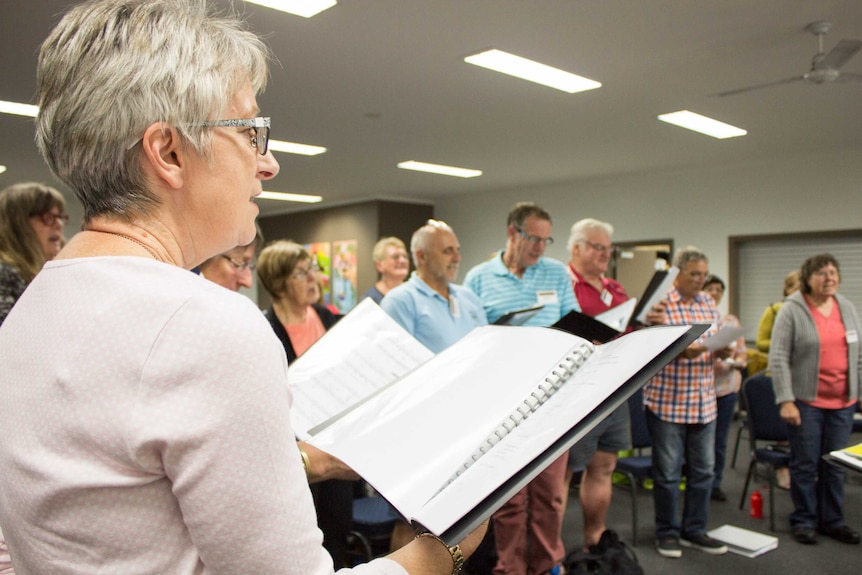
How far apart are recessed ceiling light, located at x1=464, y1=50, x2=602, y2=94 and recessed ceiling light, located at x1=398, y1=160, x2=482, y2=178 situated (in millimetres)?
3384

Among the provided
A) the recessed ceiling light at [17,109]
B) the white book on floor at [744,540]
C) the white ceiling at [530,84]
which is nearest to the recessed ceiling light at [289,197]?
the white ceiling at [530,84]

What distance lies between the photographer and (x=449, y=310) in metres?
2.91

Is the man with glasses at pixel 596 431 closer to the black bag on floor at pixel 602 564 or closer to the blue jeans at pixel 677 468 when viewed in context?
the blue jeans at pixel 677 468

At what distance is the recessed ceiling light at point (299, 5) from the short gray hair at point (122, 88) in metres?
3.08

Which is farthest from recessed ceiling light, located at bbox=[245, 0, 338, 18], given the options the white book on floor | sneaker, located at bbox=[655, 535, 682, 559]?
the white book on floor

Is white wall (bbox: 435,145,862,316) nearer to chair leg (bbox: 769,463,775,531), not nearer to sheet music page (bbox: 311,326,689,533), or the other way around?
chair leg (bbox: 769,463,775,531)

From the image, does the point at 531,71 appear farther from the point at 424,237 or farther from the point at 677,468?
the point at 677,468

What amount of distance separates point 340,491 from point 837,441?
3.07 meters

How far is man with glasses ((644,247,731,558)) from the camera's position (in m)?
3.40

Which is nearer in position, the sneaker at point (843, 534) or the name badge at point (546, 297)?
the name badge at point (546, 297)

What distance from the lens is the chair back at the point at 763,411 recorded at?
407 cm

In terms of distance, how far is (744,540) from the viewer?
3584mm

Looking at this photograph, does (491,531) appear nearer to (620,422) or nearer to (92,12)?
(620,422)

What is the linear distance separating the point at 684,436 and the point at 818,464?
Result: 3.16 feet
